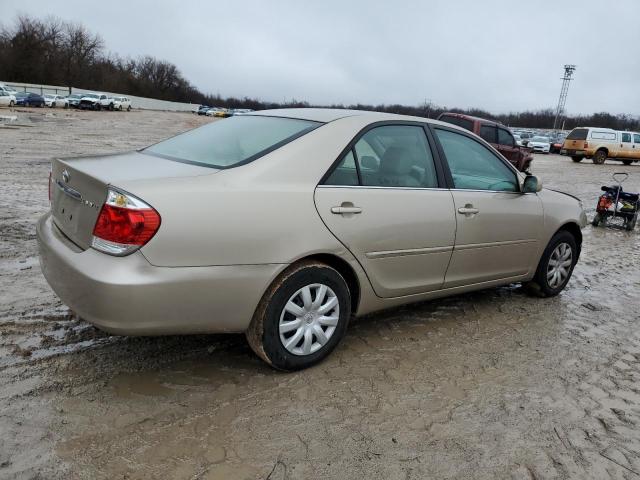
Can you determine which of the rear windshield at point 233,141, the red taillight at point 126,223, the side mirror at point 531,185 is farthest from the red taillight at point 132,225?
the side mirror at point 531,185

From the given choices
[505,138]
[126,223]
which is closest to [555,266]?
[126,223]

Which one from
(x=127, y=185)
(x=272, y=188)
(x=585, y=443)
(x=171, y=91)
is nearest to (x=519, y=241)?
(x=585, y=443)

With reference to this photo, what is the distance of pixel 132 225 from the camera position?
255cm

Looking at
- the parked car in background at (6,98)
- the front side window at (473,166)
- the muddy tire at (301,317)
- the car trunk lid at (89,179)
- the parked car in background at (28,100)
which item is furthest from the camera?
the parked car in background at (28,100)

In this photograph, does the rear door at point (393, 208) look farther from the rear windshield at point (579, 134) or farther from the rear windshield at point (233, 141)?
the rear windshield at point (579, 134)

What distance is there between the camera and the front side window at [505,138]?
54.5 ft

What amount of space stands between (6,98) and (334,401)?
1769 inches

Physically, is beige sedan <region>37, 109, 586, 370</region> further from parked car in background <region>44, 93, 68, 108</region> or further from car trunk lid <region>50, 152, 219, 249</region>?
parked car in background <region>44, 93, 68, 108</region>

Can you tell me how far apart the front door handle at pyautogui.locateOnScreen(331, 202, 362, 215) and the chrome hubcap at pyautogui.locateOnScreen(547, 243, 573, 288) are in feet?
8.46

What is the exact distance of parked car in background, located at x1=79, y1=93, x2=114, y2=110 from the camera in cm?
5114

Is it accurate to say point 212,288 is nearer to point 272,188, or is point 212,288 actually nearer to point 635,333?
point 272,188

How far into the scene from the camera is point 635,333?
4.40 metres

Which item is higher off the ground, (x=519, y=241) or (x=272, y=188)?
(x=272, y=188)

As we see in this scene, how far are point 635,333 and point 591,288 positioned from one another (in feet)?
4.20
